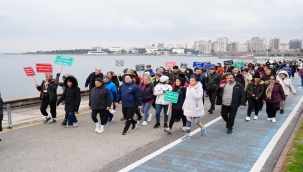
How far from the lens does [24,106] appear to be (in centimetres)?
1266

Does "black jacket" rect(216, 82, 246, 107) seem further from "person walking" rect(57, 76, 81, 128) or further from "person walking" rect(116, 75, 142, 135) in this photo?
"person walking" rect(57, 76, 81, 128)

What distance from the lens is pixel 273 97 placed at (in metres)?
10.2

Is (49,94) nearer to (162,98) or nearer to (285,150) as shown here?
(162,98)

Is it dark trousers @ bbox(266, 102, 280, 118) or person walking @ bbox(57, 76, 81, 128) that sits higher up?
person walking @ bbox(57, 76, 81, 128)

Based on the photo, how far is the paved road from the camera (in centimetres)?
618

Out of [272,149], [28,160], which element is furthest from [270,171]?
[28,160]

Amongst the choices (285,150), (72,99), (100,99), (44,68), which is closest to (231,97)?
(285,150)

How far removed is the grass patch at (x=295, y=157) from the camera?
5812 millimetres

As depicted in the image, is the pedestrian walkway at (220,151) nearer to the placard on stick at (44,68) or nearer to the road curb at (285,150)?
the road curb at (285,150)

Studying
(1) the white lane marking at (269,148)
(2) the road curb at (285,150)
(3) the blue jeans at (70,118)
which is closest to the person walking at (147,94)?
(3) the blue jeans at (70,118)

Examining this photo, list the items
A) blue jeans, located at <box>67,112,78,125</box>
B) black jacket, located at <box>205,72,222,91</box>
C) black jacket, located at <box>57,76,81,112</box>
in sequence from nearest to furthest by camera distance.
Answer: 1. black jacket, located at <box>57,76,81,112</box>
2. blue jeans, located at <box>67,112,78,125</box>
3. black jacket, located at <box>205,72,222,91</box>

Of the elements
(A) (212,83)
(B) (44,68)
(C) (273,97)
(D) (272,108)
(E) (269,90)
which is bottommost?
(D) (272,108)

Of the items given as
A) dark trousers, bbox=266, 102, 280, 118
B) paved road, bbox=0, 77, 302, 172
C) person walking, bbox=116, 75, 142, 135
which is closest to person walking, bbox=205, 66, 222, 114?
dark trousers, bbox=266, 102, 280, 118

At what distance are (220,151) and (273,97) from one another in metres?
4.13
